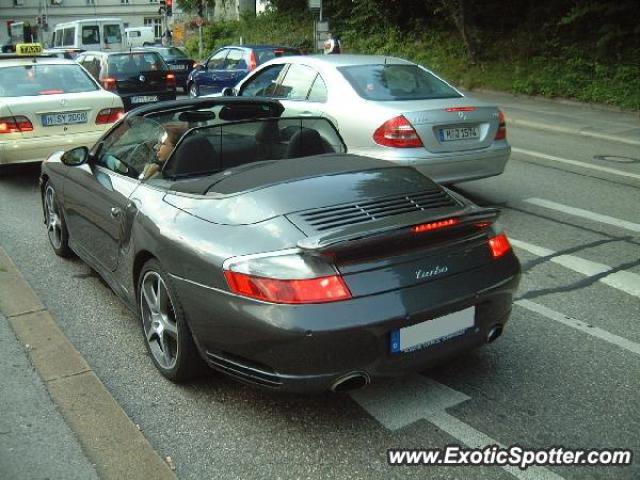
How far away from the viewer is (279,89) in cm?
868

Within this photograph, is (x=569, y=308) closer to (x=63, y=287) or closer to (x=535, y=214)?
(x=535, y=214)

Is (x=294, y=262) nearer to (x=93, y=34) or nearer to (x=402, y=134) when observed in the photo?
(x=402, y=134)

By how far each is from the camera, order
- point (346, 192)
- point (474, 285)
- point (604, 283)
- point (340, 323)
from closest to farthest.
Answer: point (340, 323), point (474, 285), point (346, 192), point (604, 283)

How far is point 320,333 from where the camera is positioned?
3.04 m

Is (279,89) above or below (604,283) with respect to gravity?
above

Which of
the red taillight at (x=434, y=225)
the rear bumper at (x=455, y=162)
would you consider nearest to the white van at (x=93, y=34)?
the rear bumper at (x=455, y=162)

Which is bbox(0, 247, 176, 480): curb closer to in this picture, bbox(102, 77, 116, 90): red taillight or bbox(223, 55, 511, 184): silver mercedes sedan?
bbox(223, 55, 511, 184): silver mercedes sedan

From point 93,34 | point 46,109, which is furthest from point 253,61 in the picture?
point 93,34

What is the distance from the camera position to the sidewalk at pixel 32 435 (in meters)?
3.10

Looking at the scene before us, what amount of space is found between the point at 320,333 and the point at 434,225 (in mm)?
789

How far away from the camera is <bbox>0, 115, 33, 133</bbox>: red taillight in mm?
8695

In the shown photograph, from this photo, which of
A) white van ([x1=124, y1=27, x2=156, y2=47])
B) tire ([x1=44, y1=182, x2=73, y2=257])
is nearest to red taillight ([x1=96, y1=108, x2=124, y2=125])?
tire ([x1=44, y1=182, x2=73, y2=257])

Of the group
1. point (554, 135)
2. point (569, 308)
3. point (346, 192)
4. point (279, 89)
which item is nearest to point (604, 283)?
point (569, 308)

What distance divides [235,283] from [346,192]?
33.1 inches
